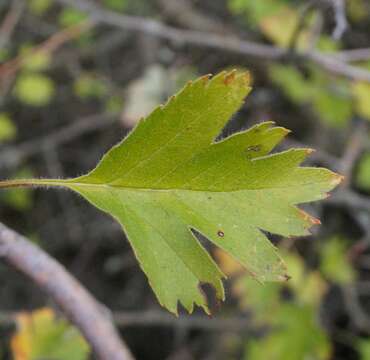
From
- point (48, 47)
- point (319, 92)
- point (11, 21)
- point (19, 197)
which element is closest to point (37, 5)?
point (48, 47)

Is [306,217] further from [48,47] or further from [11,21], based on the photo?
[48,47]

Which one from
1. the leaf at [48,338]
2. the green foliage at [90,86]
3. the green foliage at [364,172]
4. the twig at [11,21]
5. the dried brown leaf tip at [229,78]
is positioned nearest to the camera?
the dried brown leaf tip at [229,78]

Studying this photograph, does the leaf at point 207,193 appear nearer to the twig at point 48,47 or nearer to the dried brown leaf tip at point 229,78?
the dried brown leaf tip at point 229,78

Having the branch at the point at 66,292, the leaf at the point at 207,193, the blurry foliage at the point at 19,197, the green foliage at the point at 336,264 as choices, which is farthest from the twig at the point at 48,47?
the leaf at the point at 207,193

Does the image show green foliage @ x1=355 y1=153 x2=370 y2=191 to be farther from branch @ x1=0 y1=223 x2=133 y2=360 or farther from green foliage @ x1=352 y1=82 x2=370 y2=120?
branch @ x1=0 y1=223 x2=133 y2=360

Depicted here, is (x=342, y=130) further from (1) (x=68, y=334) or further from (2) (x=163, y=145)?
(2) (x=163, y=145)

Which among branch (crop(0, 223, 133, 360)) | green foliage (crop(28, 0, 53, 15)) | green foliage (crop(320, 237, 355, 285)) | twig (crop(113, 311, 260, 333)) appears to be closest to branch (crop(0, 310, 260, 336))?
twig (crop(113, 311, 260, 333))
